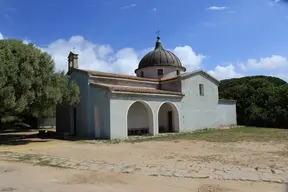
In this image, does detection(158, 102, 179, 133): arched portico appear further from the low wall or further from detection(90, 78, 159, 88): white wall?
the low wall

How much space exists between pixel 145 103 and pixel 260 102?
19484mm

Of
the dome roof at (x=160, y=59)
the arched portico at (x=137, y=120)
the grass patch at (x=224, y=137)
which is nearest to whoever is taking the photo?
the grass patch at (x=224, y=137)

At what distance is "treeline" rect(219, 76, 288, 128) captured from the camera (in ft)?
103

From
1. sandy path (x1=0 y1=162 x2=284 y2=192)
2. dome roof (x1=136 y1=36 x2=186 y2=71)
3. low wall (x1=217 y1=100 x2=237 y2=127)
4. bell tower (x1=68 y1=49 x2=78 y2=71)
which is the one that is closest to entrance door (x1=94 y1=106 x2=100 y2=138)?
bell tower (x1=68 y1=49 x2=78 y2=71)

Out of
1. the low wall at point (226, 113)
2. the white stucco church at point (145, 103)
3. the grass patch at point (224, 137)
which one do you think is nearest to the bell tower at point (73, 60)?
the white stucco church at point (145, 103)

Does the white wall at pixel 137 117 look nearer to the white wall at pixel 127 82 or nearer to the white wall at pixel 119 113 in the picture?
the white wall at pixel 127 82

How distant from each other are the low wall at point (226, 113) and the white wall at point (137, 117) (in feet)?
32.5

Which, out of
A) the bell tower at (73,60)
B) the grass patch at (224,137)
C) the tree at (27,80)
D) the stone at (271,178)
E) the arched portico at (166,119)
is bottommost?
the grass patch at (224,137)

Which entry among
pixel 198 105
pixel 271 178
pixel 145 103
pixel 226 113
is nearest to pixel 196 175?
pixel 271 178

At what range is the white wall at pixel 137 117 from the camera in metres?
23.5

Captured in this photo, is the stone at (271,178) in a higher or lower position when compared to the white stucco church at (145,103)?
lower

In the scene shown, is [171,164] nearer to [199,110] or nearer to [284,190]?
[284,190]

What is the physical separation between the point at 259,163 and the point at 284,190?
3.32 m

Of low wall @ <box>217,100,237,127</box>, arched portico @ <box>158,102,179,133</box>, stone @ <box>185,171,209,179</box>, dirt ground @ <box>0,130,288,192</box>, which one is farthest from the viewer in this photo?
low wall @ <box>217,100,237,127</box>
